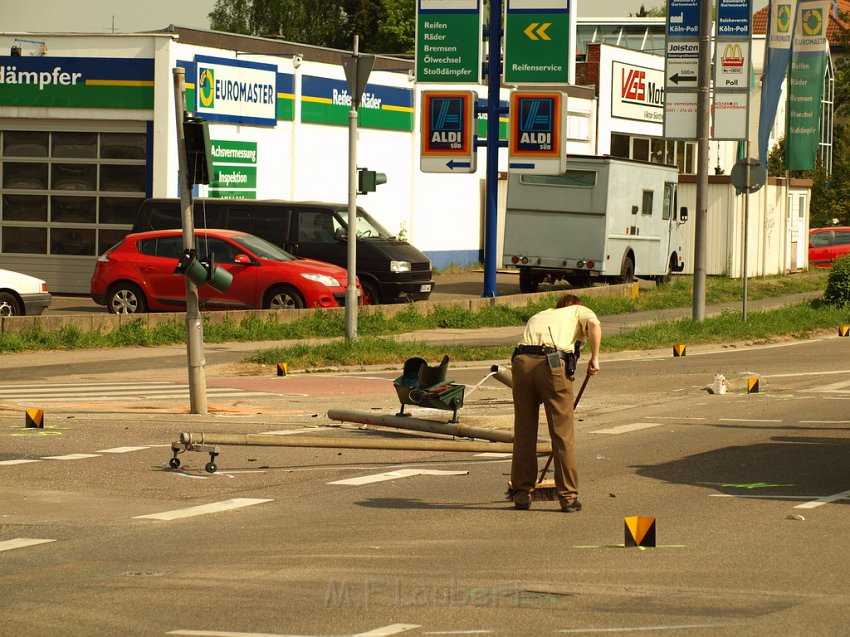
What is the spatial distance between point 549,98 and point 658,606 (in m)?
22.7

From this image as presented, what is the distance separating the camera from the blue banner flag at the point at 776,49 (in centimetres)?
3828

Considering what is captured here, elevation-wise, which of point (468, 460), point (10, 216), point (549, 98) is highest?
point (549, 98)

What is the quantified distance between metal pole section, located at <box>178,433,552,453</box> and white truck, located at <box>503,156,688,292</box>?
20.9 m

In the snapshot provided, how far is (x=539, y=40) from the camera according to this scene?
2908cm

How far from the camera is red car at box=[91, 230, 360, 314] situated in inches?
956

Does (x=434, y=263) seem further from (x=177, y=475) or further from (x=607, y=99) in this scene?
(x=177, y=475)

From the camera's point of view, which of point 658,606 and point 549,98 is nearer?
point 658,606

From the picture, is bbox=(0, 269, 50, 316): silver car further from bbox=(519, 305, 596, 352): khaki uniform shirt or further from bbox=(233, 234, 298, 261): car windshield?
bbox=(519, 305, 596, 352): khaki uniform shirt

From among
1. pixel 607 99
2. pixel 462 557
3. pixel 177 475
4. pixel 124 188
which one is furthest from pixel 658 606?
pixel 607 99

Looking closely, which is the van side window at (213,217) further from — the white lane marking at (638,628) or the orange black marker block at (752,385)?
the white lane marking at (638,628)

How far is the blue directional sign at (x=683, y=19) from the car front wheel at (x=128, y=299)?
10.2 metres

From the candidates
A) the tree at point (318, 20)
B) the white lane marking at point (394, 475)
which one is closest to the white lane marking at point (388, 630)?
the white lane marking at point (394, 475)

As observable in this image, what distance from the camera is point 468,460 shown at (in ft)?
40.4

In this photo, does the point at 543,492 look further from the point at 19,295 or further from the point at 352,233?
the point at 19,295
